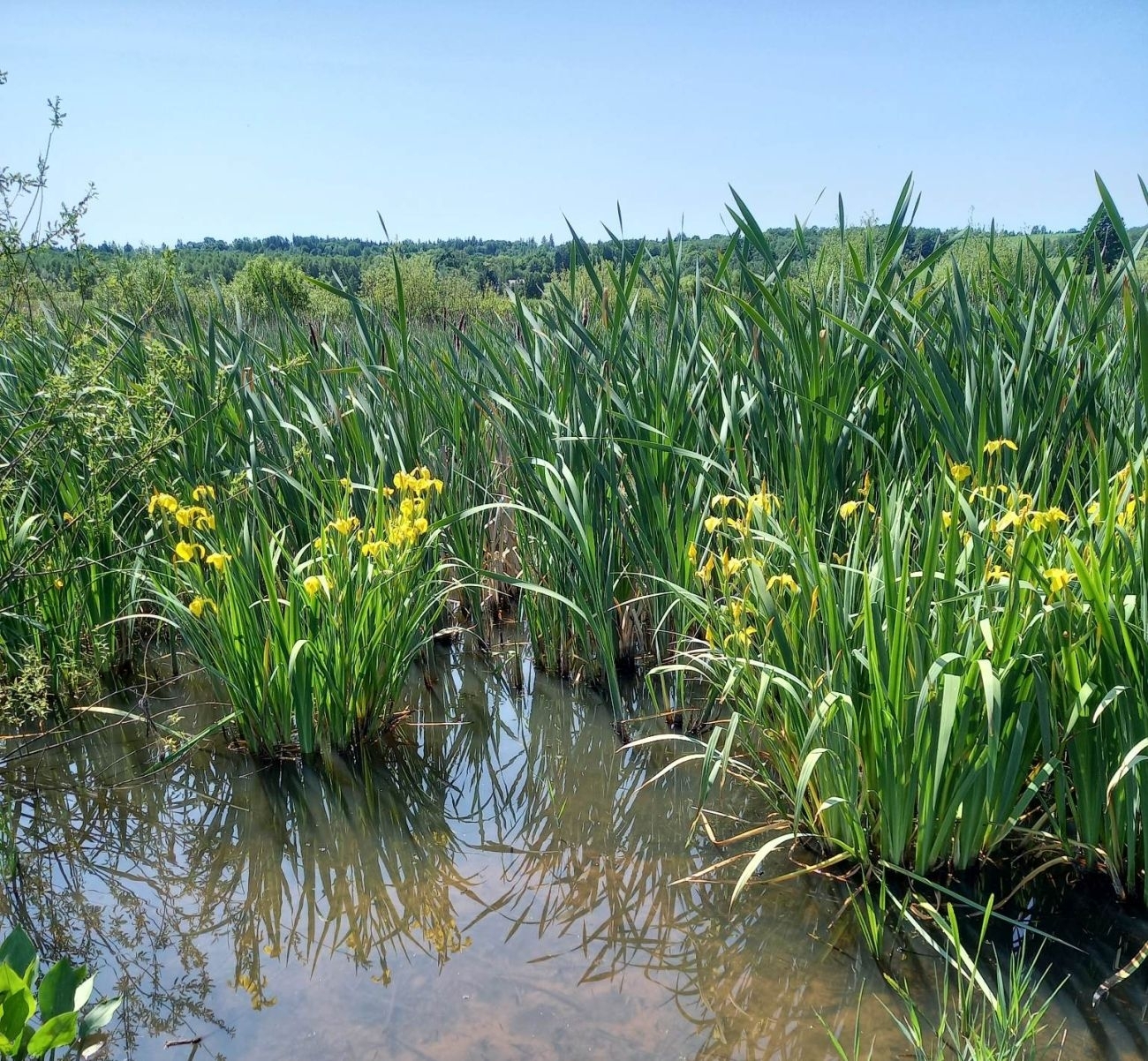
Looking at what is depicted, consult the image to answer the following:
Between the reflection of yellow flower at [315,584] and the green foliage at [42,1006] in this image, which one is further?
the reflection of yellow flower at [315,584]

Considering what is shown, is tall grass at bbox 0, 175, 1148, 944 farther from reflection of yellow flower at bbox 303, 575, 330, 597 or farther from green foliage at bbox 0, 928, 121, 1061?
green foliage at bbox 0, 928, 121, 1061

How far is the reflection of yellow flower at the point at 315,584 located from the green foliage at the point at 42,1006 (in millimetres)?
1083

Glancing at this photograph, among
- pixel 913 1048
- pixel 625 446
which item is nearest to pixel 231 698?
pixel 625 446

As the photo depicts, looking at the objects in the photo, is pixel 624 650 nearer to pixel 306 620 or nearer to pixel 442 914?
pixel 306 620

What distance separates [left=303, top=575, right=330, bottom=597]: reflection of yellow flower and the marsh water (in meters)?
0.58

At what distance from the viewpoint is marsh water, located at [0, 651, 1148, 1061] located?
183cm

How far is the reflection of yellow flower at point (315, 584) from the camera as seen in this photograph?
2.59m

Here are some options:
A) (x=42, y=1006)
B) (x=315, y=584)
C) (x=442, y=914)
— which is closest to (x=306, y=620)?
(x=315, y=584)

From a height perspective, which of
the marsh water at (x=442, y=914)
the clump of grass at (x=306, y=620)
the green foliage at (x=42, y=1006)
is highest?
the clump of grass at (x=306, y=620)

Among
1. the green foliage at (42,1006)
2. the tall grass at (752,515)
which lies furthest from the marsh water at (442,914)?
the tall grass at (752,515)

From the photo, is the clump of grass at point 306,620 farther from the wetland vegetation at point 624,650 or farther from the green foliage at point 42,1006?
the green foliage at point 42,1006

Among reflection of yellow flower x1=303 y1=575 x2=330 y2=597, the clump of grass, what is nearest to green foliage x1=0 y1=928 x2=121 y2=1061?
the clump of grass

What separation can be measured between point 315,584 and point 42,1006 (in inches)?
48.0

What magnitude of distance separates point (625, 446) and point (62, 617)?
212 cm
